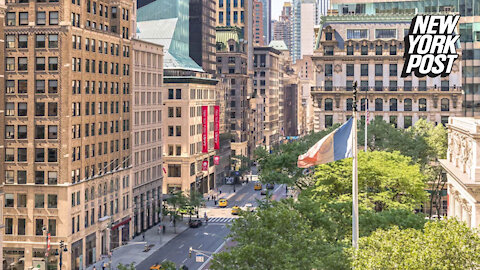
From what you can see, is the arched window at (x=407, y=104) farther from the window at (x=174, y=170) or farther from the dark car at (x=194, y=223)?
the window at (x=174, y=170)

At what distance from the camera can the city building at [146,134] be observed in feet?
396

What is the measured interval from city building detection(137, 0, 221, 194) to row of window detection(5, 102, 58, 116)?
166 feet

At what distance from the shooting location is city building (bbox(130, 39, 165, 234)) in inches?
4749

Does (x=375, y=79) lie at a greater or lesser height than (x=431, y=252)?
greater

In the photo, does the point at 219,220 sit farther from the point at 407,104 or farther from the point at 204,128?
the point at 407,104

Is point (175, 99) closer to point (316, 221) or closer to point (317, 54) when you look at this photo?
point (317, 54)

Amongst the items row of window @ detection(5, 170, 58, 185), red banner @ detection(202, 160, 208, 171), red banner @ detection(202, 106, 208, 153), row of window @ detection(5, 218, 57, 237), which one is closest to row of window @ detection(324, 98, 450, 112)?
red banner @ detection(202, 106, 208, 153)

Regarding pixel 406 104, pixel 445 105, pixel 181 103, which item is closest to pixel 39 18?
pixel 181 103

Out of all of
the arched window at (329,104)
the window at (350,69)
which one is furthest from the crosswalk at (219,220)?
the window at (350,69)

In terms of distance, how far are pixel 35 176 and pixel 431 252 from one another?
68.0 metres

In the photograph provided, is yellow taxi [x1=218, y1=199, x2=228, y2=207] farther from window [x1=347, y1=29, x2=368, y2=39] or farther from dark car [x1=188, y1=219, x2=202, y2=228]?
window [x1=347, y1=29, x2=368, y2=39]

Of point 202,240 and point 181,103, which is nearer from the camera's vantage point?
point 202,240

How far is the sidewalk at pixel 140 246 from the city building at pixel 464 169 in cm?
4145

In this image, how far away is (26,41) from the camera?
95812 millimetres
